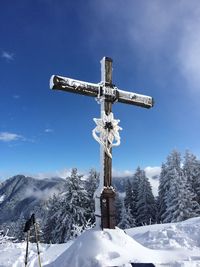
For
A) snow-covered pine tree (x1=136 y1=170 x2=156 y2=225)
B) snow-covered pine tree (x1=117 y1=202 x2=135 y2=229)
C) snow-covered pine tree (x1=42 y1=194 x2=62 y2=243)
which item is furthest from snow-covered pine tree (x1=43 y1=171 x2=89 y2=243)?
Result: snow-covered pine tree (x1=136 y1=170 x2=156 y2=225)

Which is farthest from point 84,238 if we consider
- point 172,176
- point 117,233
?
point 172,176

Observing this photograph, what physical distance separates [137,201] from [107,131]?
43.0 metres

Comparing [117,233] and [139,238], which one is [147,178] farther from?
[117,233]

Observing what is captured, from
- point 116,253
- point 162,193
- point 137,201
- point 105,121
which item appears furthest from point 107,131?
point 137,201

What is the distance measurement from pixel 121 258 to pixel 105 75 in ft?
18.2

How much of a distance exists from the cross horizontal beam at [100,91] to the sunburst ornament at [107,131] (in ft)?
2.05

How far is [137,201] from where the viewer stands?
5131cm

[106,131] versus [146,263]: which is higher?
[106,131]

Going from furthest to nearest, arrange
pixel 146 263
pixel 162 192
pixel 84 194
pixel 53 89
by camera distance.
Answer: pixel 162 192 → pixel 84 194 → pixel 53 89 → pixel 146 263

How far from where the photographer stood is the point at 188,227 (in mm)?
13539

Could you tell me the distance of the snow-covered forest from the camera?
39594mm

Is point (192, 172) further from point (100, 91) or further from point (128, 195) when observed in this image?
point (100, 91)

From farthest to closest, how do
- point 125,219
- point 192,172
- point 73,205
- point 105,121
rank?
point 192,172
point 125,219
point 73,205
point 105,121

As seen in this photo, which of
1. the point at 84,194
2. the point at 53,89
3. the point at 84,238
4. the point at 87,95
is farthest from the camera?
the point at 84,194
